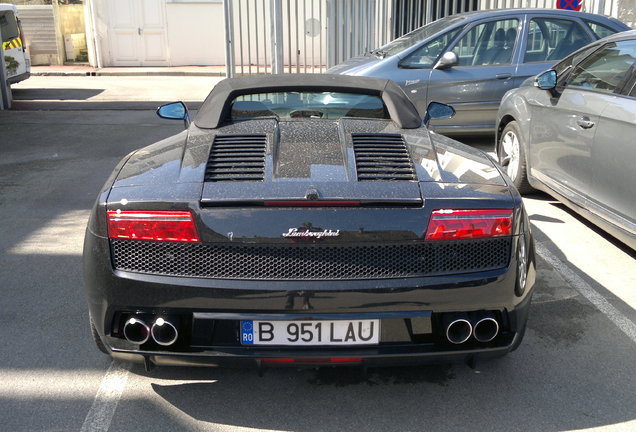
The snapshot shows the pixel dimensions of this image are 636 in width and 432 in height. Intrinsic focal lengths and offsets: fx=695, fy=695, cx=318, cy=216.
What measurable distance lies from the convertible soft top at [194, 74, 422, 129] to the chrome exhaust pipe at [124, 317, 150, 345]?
131 centimetres

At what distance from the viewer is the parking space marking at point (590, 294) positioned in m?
3.97

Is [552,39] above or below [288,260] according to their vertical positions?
above

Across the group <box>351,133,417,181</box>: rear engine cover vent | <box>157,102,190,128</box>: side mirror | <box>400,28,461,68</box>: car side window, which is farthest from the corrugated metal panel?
<box>351,133,417,181</box>: rear engine cover vent

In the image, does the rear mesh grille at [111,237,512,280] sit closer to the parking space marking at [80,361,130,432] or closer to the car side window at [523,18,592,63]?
the parking space marking at [80,361,130,432]

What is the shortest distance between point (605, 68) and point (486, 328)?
321 centimetres

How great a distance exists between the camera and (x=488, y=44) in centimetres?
879

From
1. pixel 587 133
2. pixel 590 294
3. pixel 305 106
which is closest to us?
pixel 305 106

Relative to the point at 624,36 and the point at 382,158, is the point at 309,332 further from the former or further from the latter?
the point at 624,36

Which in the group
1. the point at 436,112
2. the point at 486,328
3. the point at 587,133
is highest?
the point at 436,112

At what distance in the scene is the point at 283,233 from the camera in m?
2.71

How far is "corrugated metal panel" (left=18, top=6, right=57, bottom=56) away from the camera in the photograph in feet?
65.6

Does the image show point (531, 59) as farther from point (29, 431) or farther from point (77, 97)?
point (77, 97)

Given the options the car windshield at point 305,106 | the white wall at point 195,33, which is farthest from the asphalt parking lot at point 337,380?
the white wall at point 195,33

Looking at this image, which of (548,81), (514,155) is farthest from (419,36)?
(548,81)
